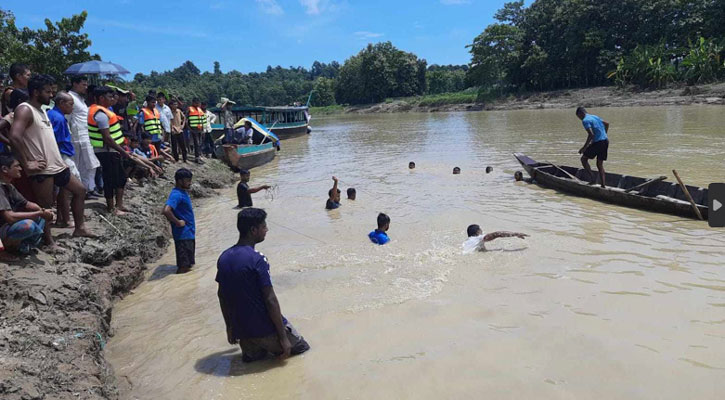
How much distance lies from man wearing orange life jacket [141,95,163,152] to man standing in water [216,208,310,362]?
8.50 metres

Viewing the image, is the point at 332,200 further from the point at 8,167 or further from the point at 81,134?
the point at 8,167

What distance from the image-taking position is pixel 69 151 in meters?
6.05

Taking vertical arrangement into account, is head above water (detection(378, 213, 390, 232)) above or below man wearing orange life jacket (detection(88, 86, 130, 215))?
below

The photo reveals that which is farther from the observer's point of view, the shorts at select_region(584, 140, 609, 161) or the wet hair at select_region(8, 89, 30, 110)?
the shorts at select_region(584, 140, 609, 161)

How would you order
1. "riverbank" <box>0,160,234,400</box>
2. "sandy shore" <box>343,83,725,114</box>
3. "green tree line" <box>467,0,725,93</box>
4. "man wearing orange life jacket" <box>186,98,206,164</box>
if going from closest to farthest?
"riverbank" <box>0,160,234,400</box>
"man wearing orange life jacket" <box>186,98,206,164</box>
"sandy shore" <box>343,83,725,114</box>
"green tree line" <box>467,0,725,93</box>

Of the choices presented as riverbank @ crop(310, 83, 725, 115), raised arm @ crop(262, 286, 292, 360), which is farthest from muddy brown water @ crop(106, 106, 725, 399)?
riverbank @ crop(310, 83, 725, 115)

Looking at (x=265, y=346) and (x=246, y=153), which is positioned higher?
(x=246, y=153)

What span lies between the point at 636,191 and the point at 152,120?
10.8 m

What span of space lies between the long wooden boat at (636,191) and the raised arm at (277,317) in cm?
790

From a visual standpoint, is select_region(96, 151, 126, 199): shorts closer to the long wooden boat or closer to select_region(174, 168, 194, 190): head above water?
select_region(174, 168, 194, 190): head above water

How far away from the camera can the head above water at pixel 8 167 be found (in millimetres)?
4660

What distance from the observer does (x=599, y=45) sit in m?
51.8

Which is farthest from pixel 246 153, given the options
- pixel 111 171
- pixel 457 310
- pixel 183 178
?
pixel 457 310

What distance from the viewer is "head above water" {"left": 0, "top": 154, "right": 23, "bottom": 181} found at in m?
4.66
